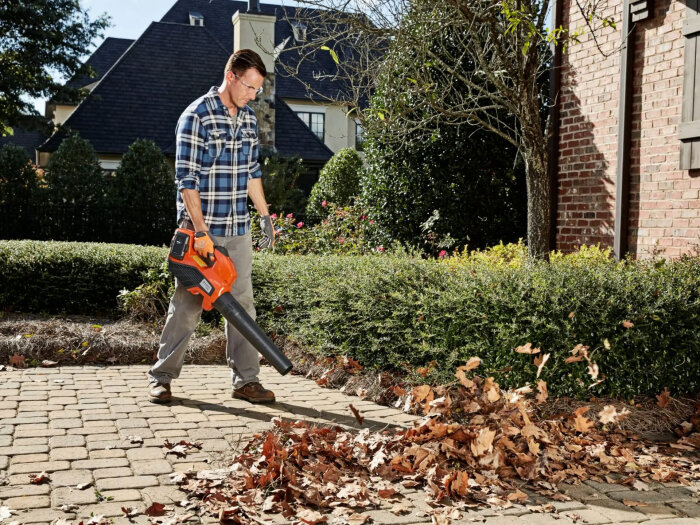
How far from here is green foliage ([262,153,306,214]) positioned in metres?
17.8

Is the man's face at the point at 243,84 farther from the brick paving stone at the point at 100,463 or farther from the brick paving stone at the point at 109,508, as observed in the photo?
the brick paving stone at the point at 109,508

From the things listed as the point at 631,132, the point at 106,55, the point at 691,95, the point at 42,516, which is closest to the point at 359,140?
the point at 106,55

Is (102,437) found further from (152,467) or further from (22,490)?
(22,490)

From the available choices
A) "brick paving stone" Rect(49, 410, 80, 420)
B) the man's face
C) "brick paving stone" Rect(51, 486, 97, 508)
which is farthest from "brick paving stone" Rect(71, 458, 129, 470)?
the man's face

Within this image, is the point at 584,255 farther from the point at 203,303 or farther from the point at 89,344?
the point at 89,344

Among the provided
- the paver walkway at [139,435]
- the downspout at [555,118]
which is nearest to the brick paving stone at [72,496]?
the paver walkway at [139,435]

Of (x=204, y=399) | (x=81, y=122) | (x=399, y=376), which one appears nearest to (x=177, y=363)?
(x=204, y=399)

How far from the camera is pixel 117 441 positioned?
13.5 ft

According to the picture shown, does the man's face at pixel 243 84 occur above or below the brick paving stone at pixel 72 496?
above

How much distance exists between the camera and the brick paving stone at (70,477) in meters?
3.46

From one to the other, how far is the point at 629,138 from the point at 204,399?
4.87 m

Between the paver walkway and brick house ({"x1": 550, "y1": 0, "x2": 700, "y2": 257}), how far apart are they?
144 inches

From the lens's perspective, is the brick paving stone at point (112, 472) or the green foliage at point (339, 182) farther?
the green foliage at point (339, 182)

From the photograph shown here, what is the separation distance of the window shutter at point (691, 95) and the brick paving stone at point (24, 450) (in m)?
5.62
